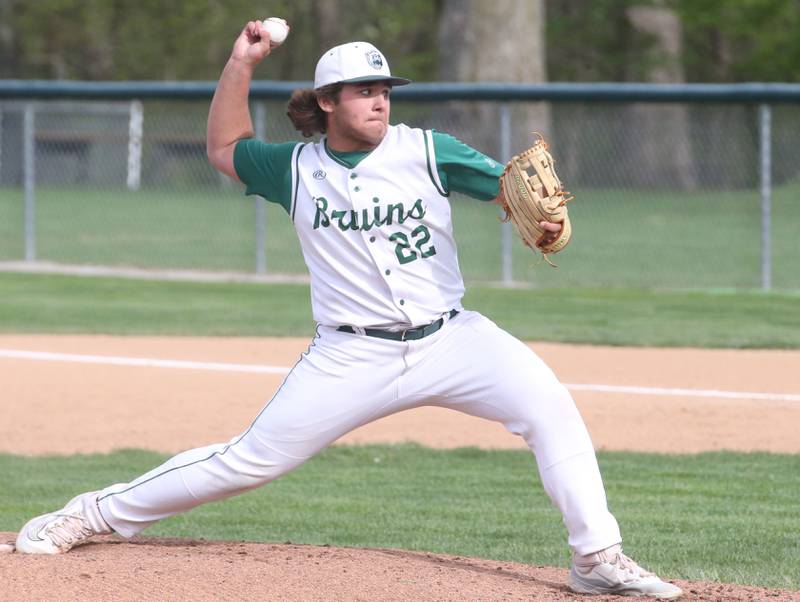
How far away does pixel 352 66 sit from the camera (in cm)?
443

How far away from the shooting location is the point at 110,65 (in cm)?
5356

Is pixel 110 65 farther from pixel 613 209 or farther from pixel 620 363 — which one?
pixel 620 363

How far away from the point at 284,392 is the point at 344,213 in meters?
0.59

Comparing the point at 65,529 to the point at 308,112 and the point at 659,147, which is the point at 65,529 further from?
the point at 659,147

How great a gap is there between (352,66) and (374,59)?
8 cm

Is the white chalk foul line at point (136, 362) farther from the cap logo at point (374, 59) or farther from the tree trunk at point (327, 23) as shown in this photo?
the tree trunk at point (327, 23)

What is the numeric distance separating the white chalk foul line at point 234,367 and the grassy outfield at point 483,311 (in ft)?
4.35

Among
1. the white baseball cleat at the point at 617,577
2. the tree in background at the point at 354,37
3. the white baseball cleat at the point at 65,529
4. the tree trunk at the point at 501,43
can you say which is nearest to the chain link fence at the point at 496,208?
the tree trunk at the point at 501,43

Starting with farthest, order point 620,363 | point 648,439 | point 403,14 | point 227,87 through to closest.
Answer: point 403,14, point 620,363, point 648,439, point 227,87

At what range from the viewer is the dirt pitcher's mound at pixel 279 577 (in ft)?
13.9

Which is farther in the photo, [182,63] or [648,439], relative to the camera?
[182,63]

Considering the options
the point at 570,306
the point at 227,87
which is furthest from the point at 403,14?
the point at 227,87

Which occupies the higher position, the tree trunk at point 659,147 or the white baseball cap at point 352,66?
the tree trunk at point 659,147

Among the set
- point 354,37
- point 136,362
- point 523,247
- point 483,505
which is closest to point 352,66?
point 483,505
